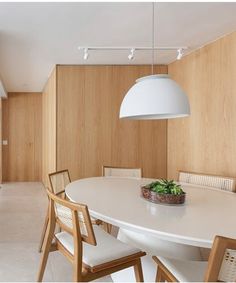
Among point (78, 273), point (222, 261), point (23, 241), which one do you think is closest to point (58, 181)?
point (23, 241)

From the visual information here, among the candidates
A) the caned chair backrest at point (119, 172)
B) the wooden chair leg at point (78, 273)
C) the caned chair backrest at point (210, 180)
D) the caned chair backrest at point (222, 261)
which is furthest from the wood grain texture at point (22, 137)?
the caned chair backrest at point (222, 261)

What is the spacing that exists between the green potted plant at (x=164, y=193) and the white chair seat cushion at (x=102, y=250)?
39 cm

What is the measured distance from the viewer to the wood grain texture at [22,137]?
660 centimetres

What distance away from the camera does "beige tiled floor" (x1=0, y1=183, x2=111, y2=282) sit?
7.04ft

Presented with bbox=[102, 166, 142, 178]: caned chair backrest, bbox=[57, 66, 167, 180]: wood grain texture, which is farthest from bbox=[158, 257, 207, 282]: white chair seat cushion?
bbox=[57, 66, 167, 180]: wood grain texture

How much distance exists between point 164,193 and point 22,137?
18.6ft

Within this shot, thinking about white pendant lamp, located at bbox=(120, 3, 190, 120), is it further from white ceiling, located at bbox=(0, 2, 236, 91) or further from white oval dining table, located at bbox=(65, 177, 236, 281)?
white ceiling, located at bbox=(0, 2, 236, 91)

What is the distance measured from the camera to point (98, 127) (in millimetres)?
4059

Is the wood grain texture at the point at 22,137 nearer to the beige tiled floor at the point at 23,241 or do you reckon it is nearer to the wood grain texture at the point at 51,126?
the wood grain texture at the point at 51,126

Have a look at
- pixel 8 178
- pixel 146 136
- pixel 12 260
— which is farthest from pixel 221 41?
pixel 8 178

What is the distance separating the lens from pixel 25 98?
668 centimetres

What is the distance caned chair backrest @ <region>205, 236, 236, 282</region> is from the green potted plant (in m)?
0.72

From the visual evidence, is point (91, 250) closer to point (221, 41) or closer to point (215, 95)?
point (215, 95)

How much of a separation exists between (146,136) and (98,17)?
2188 millimetres
